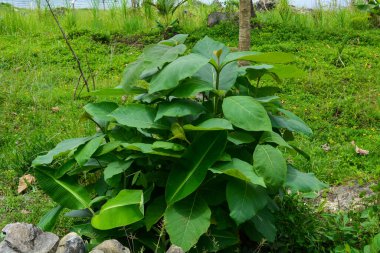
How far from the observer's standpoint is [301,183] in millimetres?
2992

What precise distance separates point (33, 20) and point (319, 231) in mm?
9772

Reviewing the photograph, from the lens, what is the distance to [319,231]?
3.29m

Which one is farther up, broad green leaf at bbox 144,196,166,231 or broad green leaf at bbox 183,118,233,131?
broad green leaf at bbox 183,118,233,131

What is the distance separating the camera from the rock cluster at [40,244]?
2619 mm

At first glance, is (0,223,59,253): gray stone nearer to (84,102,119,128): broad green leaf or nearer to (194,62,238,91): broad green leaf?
(84,102,119,128): broad green leaf

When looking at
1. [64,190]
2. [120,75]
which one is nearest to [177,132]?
[64,190]

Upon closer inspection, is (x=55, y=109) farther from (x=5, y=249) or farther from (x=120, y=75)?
(x=5, y=249)

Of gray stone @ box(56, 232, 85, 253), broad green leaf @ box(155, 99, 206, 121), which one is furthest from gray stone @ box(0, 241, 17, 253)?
broad green leaf @ box(155, 99, 206, 121)

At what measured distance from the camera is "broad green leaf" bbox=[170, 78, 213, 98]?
9.56ft

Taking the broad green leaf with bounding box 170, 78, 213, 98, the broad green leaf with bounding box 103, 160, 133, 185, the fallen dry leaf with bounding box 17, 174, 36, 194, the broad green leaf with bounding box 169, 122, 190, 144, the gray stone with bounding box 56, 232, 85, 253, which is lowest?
the fallen dry leaf with bounding box 17, 174, 36, 194

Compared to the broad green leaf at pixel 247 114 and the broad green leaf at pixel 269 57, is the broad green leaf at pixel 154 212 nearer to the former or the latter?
the broad green leaf at pixel 247 114

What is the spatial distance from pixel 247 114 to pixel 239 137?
17cm

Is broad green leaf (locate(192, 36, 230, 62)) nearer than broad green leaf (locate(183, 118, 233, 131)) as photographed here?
No

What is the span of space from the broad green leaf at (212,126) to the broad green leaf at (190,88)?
0.16m
